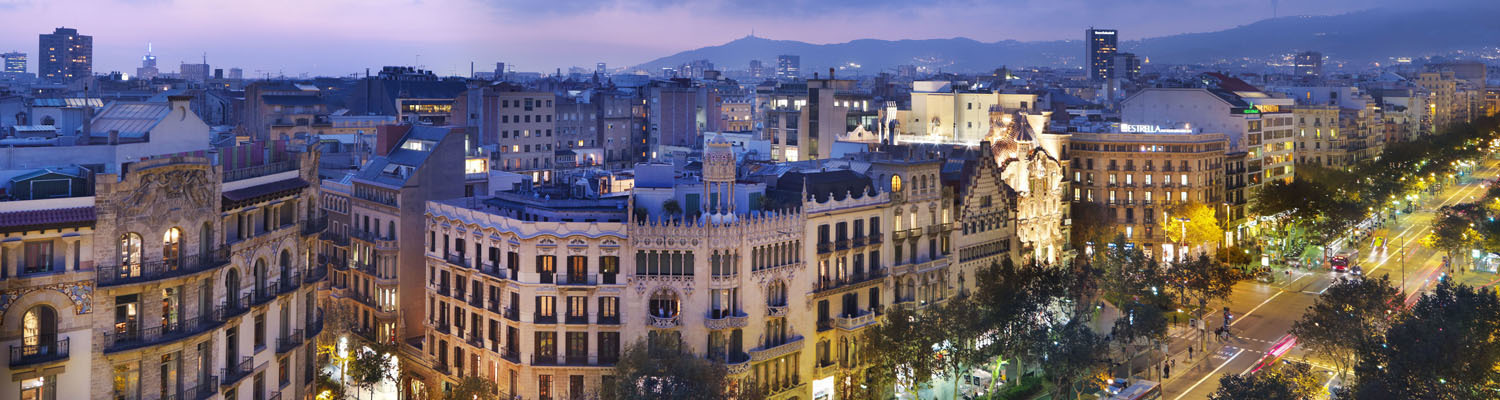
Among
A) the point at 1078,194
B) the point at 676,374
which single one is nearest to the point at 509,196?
the point at 676,374

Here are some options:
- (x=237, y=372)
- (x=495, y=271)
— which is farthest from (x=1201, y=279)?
(x=237, y=372)

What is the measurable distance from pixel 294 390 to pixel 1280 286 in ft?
343

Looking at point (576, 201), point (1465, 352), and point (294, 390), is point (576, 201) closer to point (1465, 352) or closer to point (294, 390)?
point (294, 390)

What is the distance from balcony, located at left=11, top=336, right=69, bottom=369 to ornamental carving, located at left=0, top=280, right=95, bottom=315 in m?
1.36

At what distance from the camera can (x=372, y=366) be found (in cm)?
8450

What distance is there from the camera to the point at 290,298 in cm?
6094

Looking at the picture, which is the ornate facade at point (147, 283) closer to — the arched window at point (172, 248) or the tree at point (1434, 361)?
the arched window at point (172, 248)

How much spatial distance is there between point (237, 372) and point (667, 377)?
2210 cm

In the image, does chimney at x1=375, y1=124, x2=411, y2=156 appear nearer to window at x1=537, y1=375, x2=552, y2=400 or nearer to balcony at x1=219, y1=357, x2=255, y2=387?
window at x1=537, y1=375, x2=552, y2=400

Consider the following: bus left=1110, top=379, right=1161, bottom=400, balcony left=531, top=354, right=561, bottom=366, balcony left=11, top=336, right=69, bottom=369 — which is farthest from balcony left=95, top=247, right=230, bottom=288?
bus left=1110, top=379, right=1161, bottom=400

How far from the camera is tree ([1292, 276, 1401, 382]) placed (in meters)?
79.4

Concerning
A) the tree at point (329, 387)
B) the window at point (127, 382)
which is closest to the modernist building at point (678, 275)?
the tree at point (329, 387)

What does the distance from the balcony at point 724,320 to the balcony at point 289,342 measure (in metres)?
24.1

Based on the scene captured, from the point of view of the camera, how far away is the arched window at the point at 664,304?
248 feet
